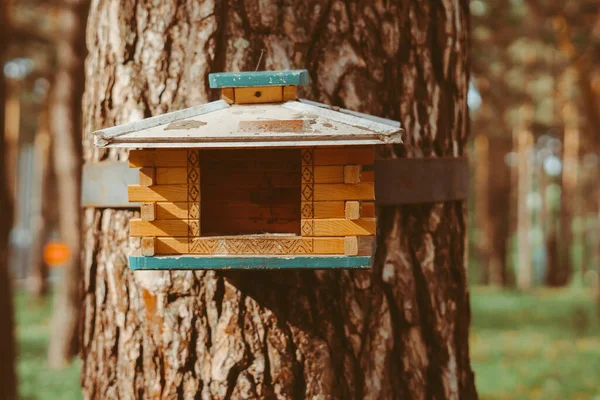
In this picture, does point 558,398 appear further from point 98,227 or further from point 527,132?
point 527,132

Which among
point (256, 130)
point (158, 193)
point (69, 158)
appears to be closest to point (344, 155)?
point (256, 130)

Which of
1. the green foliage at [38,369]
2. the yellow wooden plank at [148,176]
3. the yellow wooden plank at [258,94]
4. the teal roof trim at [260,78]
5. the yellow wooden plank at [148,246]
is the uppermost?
the teal roof trim at [260,78]

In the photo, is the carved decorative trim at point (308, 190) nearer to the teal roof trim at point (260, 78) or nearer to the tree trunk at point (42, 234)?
the teal roof trim at point (260, 78)

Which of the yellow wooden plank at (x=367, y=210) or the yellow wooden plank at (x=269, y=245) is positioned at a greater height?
the yellow wooden plank at (x=367, y=210)

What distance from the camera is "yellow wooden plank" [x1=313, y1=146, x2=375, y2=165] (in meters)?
2.06

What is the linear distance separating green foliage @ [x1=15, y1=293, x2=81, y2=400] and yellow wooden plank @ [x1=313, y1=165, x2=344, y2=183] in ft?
22.4

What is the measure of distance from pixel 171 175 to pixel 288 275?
53 cm

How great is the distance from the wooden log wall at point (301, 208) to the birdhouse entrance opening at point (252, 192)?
167 mm

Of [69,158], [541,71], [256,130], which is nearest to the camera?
[256,130]

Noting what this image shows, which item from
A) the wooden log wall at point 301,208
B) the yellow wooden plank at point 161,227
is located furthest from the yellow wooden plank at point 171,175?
the yellow wooden plank at point 161,227

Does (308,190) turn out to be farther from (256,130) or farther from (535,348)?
(535,348)

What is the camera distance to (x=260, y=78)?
2.13 m

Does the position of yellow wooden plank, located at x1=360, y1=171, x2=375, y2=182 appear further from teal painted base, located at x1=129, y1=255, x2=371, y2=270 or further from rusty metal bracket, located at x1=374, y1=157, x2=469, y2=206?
rusty metal bracket, located at x1=374, y1=157, x2=469, y2=206

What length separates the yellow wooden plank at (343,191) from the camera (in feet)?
6.80
